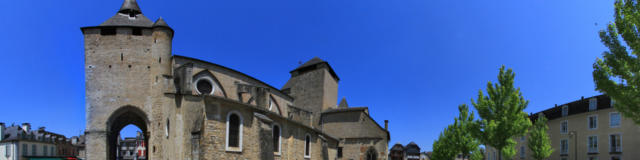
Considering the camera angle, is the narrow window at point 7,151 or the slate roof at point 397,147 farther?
the slate roof at point 397,147

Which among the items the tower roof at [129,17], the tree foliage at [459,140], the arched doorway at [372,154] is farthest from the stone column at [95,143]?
the tree foliage at [459,140]

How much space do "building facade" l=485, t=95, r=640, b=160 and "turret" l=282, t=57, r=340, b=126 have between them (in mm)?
21625

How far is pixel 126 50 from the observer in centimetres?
2289

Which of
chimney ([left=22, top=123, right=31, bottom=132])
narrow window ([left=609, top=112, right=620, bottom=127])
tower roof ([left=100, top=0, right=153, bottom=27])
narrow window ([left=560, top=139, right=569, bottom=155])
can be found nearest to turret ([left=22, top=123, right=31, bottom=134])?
chimney ([left=22, top=123, right=31, bottom=132])

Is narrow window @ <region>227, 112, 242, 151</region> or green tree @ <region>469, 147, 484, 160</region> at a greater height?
narrow window @ <region>227, 112, 242, 151</region>

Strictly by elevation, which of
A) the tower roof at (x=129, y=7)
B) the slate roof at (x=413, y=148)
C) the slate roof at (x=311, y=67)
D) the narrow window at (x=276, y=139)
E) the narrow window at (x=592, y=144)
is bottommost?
the slate roof at (x=413, y=148)

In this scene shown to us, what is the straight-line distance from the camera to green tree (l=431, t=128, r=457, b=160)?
28812mm

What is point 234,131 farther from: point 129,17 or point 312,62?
point 312,62

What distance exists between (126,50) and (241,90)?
756 centimetres

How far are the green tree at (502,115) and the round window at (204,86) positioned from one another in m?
16.2

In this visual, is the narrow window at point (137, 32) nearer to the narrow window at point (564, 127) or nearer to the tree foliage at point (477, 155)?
the tree foliage at point (477, 155)

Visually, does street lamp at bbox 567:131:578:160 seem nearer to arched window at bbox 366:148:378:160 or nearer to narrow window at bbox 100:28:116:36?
arched window at bbox 366:148:378:160

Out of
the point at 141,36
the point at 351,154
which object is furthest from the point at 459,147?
the point at 141,36

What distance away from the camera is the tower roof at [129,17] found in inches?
933
